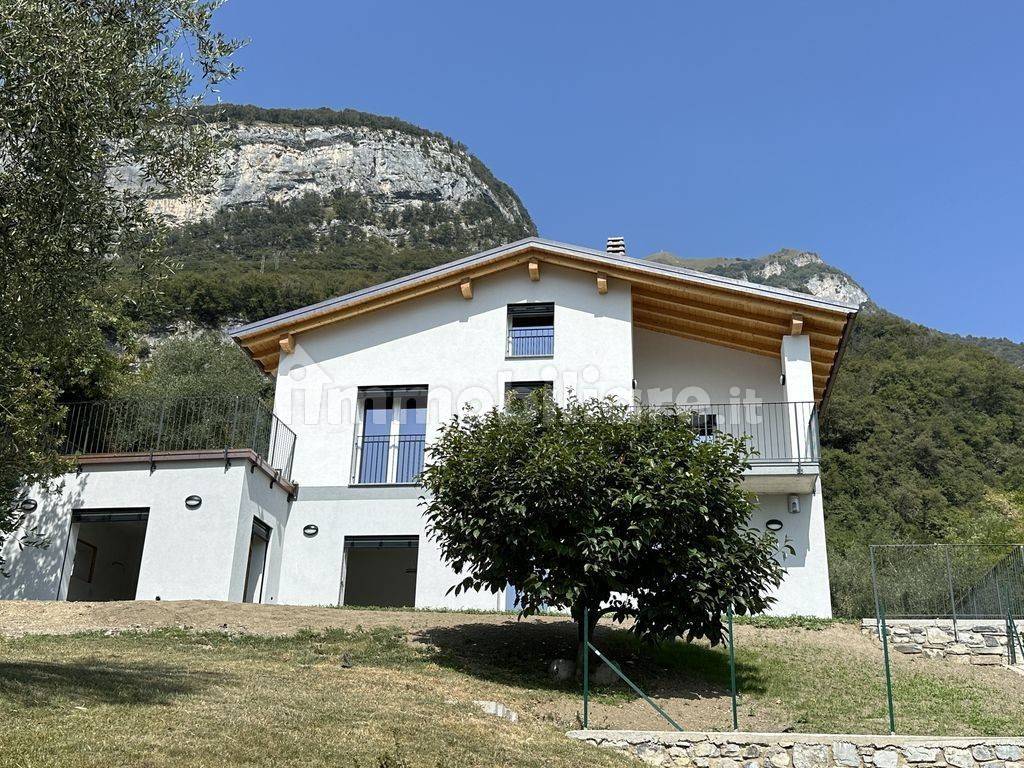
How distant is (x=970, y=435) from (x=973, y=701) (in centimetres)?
3729

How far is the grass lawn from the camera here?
948 centimetres

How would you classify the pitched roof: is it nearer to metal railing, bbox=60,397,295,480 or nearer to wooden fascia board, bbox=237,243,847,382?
wooden fascia board, bbox=237,243,847,382

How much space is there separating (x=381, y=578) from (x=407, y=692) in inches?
405

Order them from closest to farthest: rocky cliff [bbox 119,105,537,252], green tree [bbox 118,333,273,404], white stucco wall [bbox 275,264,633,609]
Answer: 1. white stucco wall [bbox 275,264,633,609]
2. green tree [bbox 118,333,273,404]
3. rocky cliff [bbox 119,105,537,252]

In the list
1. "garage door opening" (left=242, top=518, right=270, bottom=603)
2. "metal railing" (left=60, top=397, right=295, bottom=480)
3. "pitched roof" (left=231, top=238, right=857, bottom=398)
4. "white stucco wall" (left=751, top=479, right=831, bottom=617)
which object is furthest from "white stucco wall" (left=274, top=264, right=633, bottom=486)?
"white stucco wall" (left=751, top=479, right=831, bottom=617)

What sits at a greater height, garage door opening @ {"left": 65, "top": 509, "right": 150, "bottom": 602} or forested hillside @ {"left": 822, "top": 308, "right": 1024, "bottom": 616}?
forested hillside @ {"left": 822, "top": 308, "right": 1024, "bottom": 616}

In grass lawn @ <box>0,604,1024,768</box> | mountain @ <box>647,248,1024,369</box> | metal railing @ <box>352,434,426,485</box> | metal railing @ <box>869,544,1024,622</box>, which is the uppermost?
mountain @ <box>647,248,1024,369</box>

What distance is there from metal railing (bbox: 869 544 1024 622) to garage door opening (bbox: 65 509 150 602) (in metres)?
13.5

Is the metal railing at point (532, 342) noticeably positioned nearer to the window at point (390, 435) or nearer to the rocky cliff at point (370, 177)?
the window at point (390, 435)

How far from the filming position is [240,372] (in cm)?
4597

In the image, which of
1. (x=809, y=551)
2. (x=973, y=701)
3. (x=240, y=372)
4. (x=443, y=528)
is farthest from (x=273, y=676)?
(x=240, y=372)

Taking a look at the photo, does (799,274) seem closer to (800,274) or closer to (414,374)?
(800,274)

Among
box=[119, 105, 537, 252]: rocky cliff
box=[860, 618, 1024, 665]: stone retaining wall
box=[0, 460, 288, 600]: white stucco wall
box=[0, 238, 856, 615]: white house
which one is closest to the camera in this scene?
box=[860, 618, 1024, 665]: stone retaining wall

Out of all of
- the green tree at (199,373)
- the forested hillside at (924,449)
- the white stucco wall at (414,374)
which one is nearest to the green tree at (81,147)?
the white stucco wall at (414,374)
